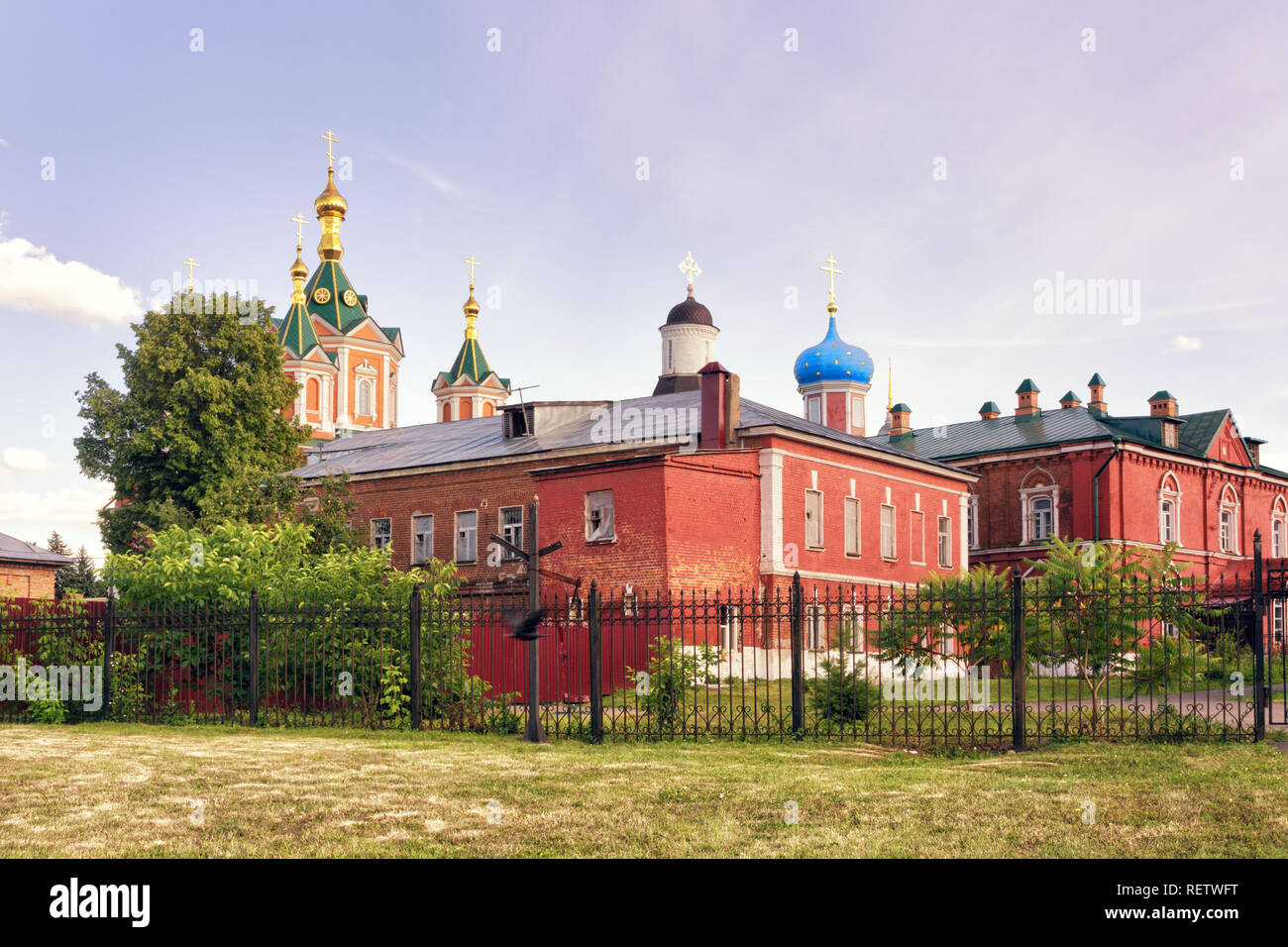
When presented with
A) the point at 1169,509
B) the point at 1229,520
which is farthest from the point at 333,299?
the point at 1229,520

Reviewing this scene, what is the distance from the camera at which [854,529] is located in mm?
35344

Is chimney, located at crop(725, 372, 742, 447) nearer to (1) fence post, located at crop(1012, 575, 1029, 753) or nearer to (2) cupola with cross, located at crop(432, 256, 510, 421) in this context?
(1) fence post, located at crop(1012, 575, 1029, 753)

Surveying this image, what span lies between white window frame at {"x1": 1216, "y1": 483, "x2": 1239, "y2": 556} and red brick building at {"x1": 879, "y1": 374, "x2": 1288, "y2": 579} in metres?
0.05

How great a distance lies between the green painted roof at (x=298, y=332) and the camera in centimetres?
6406

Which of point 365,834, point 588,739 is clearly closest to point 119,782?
point 365,834

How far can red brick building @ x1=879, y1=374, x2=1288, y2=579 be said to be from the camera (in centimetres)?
4466

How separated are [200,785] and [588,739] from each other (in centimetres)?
522

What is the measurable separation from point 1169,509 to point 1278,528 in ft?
29.1

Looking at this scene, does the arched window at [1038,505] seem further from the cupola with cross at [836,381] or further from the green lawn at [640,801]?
the green lawn at [640,801]

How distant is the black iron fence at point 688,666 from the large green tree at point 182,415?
2031cm

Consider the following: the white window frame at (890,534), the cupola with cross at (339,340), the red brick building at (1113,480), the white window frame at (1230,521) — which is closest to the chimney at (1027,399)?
the red brick building at (1113,480)

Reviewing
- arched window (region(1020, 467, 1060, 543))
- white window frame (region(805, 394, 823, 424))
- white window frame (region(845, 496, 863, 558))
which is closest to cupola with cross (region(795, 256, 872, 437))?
white window frame (region(805, 394, 823, 424))
